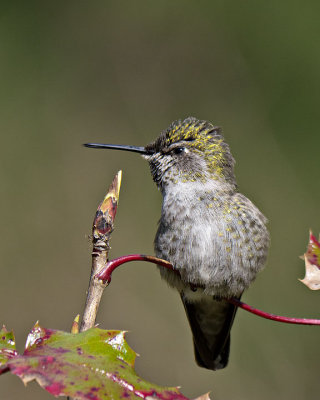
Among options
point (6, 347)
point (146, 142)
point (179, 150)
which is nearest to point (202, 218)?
point (179, 150)

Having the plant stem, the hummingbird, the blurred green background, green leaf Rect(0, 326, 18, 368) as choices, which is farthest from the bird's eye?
the blurred green background

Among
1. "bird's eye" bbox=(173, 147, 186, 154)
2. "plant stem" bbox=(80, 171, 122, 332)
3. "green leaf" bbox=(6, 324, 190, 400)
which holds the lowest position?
"green leaf" bbox=(6, 324, 190, 400)

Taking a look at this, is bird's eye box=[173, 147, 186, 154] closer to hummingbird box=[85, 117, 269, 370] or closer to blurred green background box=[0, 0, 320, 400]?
hummingbird box=[85, 117, 269, 370]

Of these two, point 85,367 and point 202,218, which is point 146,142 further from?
point 85,367

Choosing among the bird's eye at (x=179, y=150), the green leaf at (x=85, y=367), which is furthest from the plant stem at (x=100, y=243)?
the bird's eye at (x=179, y=150)

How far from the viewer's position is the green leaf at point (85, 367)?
1.11m

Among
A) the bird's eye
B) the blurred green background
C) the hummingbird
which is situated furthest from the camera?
the blurred green background

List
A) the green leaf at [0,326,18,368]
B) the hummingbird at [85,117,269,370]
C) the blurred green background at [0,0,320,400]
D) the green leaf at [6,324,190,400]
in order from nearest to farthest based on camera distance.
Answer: the green leaf at [6,324,190,400], the green leaf at [0,326,18,368], the hummingbird at [85,117,269,370], the blurred green background at [0,0,320,400]

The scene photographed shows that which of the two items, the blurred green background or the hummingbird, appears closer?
the hummingbird

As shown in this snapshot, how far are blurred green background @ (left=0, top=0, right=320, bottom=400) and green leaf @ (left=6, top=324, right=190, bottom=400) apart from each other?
136 inches

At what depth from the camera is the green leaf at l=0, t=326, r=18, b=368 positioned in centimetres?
124

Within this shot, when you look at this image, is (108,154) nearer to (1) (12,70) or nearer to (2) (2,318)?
(1) (12,70)

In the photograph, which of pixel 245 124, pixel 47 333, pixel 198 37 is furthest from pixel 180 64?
pixel 47 333

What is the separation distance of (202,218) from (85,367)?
5.10 ft
